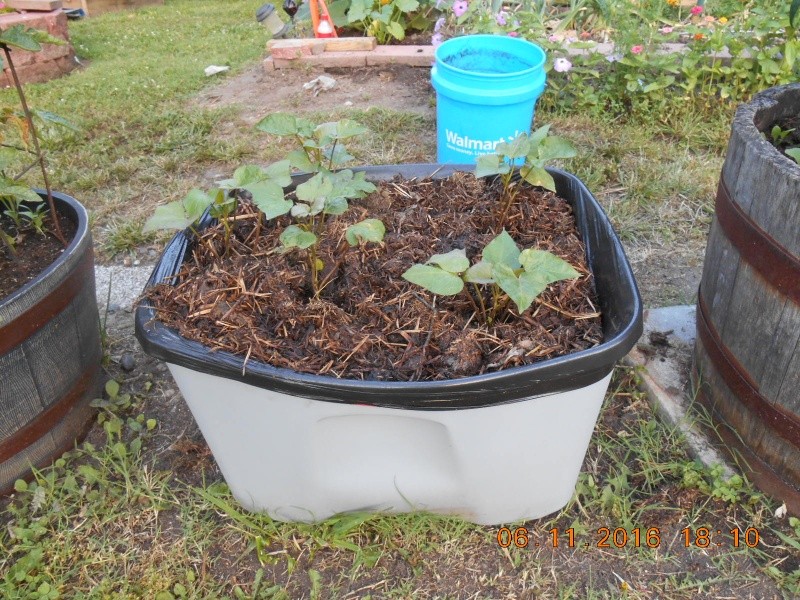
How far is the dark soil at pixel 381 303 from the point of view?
4.41ft

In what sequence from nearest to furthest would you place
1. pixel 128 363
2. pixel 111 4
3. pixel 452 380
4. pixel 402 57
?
pixel 452 380, pixel 128 363, pixel 402 57, pixel 111 4

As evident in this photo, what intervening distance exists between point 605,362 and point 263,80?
368cm

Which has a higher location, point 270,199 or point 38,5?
point 270,199

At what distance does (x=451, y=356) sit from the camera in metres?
1.33

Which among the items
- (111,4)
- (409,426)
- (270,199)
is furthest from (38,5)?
(409,426)

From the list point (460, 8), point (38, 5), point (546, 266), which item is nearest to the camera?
point (546, 266)

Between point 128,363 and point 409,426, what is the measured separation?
1.19 metres

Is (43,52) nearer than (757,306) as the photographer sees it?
No

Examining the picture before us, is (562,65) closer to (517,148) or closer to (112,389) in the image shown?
(517,148)

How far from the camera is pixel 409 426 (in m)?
1.37

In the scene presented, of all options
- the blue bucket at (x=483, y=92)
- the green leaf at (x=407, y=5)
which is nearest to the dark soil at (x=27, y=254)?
the blue bucket at (x=483, y=92)

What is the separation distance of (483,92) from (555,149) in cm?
110
